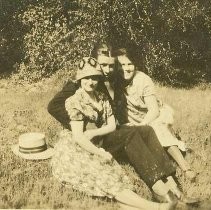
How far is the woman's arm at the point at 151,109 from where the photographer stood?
19.1 ft

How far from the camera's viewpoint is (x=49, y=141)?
6.54 meters

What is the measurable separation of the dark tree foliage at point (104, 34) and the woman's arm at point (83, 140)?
3792mm

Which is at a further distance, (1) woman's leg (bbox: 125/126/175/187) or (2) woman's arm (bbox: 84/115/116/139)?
(2) woman's arm (bbox: 84/115/116/139)

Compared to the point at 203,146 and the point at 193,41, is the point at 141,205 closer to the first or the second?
the point at 203,146

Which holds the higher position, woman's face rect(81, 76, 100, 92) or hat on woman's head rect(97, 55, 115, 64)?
hat on woman's head rect(97, 55, 115, 64)

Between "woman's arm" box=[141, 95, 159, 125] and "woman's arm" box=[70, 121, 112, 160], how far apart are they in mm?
835

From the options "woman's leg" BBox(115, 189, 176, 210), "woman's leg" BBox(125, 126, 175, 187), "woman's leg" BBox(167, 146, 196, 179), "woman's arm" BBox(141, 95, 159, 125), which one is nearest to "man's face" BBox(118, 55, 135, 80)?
"woman's arm" BBox(141, 95, 159, 125)

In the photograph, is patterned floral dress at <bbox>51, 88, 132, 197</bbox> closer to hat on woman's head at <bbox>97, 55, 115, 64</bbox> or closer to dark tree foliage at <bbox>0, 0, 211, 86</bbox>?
hat on woman's head at <bbox>97, 55, 115, 64</bbox>

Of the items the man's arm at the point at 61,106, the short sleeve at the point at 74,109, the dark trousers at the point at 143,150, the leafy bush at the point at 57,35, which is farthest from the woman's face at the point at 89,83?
the leafy bush at the point at 57,35

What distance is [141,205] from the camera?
4848mm

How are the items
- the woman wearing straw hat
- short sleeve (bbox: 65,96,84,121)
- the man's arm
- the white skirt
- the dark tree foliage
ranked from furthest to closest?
the dark tree foliage
the white skirt
the man's arm
short sleeve (bbox: 65,96,84,121)
the woman wearing straw hat

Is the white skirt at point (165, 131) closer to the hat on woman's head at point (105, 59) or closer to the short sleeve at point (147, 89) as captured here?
the short sleeve at point (147, 89)

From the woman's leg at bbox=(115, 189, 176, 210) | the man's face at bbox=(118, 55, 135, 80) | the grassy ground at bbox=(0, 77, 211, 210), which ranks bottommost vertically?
the grassy ground at bbox=(0, 77, 211, 210)

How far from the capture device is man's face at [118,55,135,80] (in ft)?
19.5
